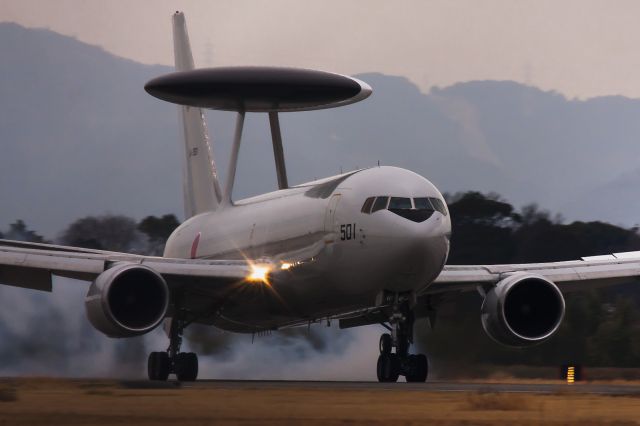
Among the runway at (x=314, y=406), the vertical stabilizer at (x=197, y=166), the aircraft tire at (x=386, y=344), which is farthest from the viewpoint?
the vertical stabilizer at (x=197, y=166)

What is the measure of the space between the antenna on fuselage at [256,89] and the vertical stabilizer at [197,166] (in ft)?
1.46

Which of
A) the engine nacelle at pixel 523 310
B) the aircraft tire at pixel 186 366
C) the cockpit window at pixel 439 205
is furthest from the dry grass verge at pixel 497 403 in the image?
the aircraft tire at pixel 186 366

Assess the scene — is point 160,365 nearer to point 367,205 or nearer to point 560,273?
point 367,205

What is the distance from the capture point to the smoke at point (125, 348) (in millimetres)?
36406

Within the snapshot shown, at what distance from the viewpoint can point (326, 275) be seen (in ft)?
96.0

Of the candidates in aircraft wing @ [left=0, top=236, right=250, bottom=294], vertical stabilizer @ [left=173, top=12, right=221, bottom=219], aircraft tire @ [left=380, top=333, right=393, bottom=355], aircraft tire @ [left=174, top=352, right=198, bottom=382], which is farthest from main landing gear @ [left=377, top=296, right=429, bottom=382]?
vertical stabilizer @ [left=173, top=12, right=221, bottom=219]

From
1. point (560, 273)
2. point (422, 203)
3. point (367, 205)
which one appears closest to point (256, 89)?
point (560, 273)

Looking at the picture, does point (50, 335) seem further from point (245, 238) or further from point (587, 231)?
point (587, 231)

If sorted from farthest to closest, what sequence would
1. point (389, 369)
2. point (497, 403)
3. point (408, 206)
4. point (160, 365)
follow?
point (160, 365) < point (389, 369) < point (408, 206) < point (497, 403)

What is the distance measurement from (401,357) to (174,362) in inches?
223

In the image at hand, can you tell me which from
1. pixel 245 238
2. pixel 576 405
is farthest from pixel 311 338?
pixel 576 405

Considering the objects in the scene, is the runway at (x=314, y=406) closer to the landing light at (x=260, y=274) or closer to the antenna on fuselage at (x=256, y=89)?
the landing light at (x=260, y=274)

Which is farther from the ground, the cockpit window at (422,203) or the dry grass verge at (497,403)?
the cockpit window at (422,203)

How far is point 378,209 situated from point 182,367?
6729 mm
